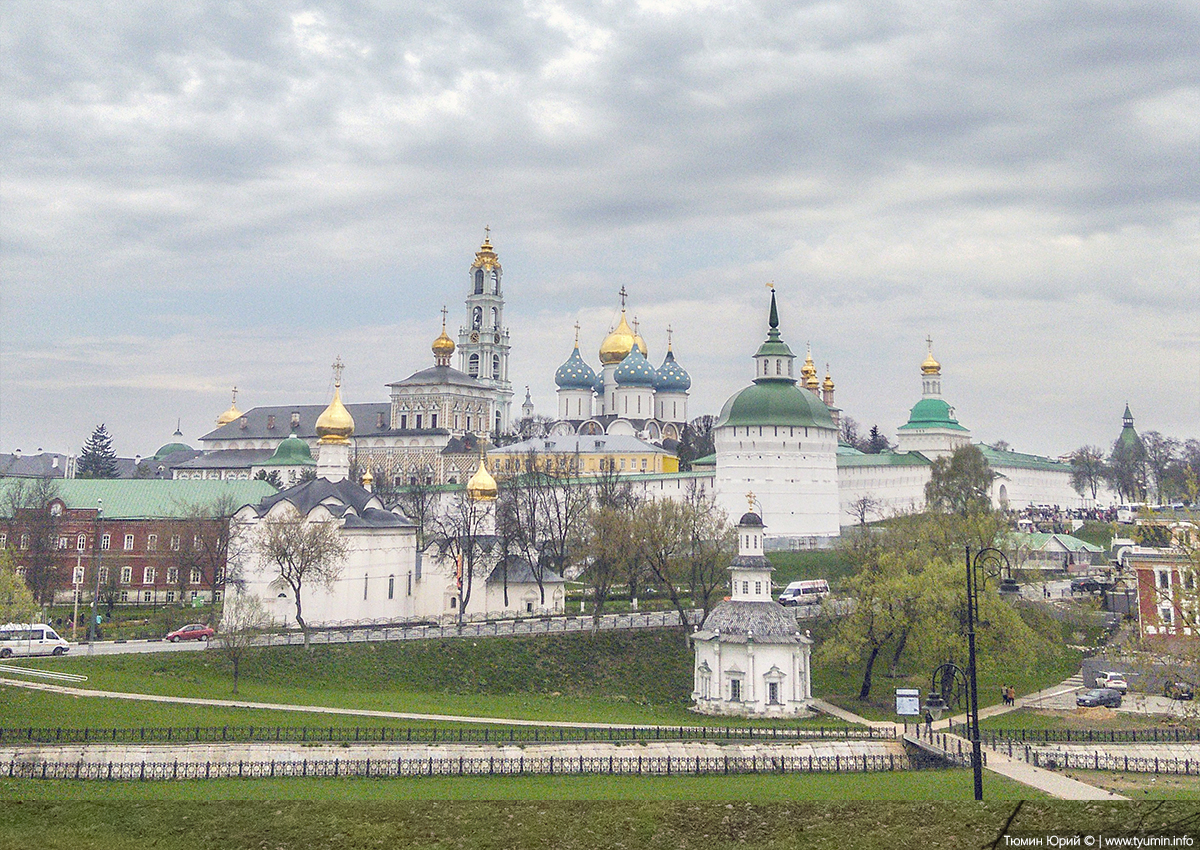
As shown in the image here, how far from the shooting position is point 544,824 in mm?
24422

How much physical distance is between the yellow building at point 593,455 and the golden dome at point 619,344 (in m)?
18.1

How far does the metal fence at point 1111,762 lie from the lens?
103 ft

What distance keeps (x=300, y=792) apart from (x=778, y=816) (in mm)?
10591

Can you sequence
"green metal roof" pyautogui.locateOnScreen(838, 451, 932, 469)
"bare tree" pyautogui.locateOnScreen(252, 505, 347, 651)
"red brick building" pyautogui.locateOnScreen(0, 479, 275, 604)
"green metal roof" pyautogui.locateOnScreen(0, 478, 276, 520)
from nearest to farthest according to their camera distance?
"bare tree" pyautogui.locateOnScreen(252, 505, 347, 651) < "red brick building" pyautogui.locateOnScreen(0, 479, 275, 604) < "green metal roof" pyautogui.locateOnScreen(0, 478, 276, 520) < "green metal roof" pyautogui.locateOnScreen(838, 451, 932, 469)

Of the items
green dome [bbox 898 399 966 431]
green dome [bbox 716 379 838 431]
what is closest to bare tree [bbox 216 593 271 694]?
green dome [bbox 716 379 838 431]

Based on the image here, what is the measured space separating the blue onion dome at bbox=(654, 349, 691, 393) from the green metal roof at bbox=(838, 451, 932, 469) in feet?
106

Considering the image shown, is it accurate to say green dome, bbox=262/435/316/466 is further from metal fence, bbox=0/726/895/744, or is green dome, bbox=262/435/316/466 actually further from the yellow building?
metal fence, bbox=0/726/895/744

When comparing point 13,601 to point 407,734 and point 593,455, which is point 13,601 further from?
point 593,455

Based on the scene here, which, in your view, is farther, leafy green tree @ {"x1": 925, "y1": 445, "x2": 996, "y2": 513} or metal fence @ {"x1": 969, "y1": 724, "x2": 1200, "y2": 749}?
leafy green tree @ {"x1": 925, "y1": 445, "x2": 996, "y2": 513}

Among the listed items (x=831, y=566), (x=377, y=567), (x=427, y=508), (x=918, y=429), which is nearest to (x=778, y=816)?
(x=377, y=567)

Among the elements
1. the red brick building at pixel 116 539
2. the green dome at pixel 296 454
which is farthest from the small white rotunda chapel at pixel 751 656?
the green dome at pixel 296 454

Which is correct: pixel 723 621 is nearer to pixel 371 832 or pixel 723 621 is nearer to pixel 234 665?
pixel 234 665

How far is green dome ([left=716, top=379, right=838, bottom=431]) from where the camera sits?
77.5m

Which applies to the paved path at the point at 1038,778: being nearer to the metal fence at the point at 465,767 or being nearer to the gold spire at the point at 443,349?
the metal fence at the point at 465,767
